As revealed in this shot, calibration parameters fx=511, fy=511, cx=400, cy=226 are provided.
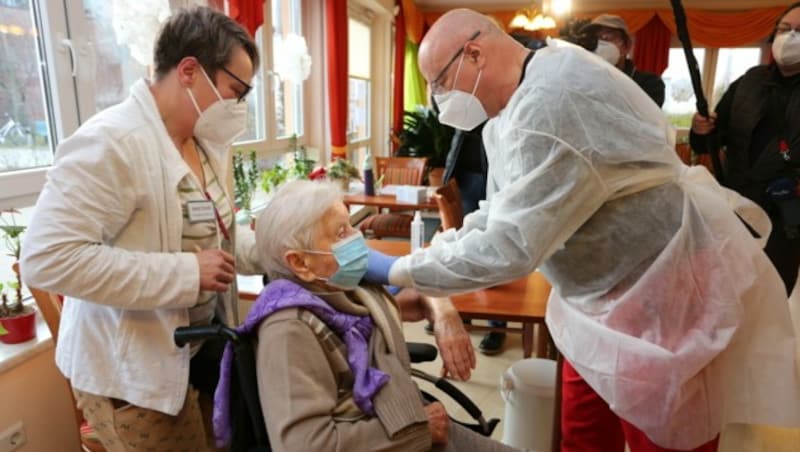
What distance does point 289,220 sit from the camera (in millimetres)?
1149

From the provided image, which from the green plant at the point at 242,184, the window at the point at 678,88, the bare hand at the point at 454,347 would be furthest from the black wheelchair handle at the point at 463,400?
the window at the point at 678,88

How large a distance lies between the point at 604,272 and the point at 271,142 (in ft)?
10.6

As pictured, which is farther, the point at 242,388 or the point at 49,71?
the point at 49,71

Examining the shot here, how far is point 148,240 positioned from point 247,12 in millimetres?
2093

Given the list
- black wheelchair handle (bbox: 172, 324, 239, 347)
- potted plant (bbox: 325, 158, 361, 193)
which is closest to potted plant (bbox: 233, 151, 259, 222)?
potted plant (bbox: 325, 158, 361, 193)

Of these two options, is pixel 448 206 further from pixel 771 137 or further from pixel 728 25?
pixel 728 25

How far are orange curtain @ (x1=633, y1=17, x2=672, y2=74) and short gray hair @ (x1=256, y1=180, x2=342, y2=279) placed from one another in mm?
7030

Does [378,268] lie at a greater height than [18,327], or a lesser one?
greater

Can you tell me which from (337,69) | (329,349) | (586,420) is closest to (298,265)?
(329,349)

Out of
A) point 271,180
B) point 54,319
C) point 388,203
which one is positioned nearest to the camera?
point 54,319

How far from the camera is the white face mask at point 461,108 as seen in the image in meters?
A: 1.21

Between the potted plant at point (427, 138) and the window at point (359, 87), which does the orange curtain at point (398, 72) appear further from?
the potted plant at point (427, 138)

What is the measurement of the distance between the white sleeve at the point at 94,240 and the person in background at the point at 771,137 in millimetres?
2089

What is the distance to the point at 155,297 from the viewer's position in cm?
100
